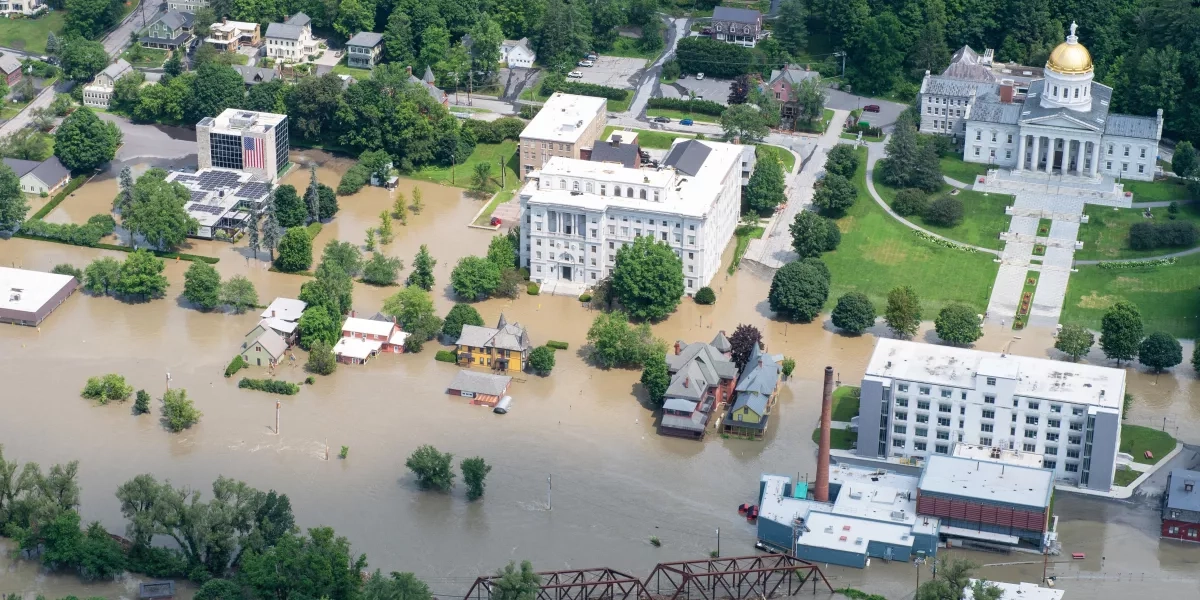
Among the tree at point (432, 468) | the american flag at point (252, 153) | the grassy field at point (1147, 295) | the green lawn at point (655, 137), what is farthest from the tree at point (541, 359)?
the american flag at point (252, 153)

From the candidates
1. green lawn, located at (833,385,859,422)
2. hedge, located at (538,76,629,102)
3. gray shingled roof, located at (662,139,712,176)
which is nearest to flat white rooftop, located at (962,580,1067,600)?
green lawn, located at (833,385,859,422)

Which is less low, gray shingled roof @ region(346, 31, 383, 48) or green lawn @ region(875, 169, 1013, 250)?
gray shingled roof @ region(346, 31, 383, 48)

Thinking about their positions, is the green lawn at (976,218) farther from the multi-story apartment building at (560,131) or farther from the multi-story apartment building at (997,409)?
the multi-story apartment building at (997,409)

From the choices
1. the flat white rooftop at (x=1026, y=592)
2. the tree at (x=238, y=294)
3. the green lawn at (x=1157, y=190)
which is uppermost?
the green lawn at (x=1157, y=190)

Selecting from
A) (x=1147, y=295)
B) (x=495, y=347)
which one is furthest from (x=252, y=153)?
(x=1147, y=295)

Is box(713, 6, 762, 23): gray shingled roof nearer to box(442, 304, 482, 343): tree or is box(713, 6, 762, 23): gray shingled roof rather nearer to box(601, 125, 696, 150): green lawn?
box(601, 125, 696, 150): green lawn

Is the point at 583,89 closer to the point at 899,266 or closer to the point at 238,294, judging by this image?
the point at 899,266
